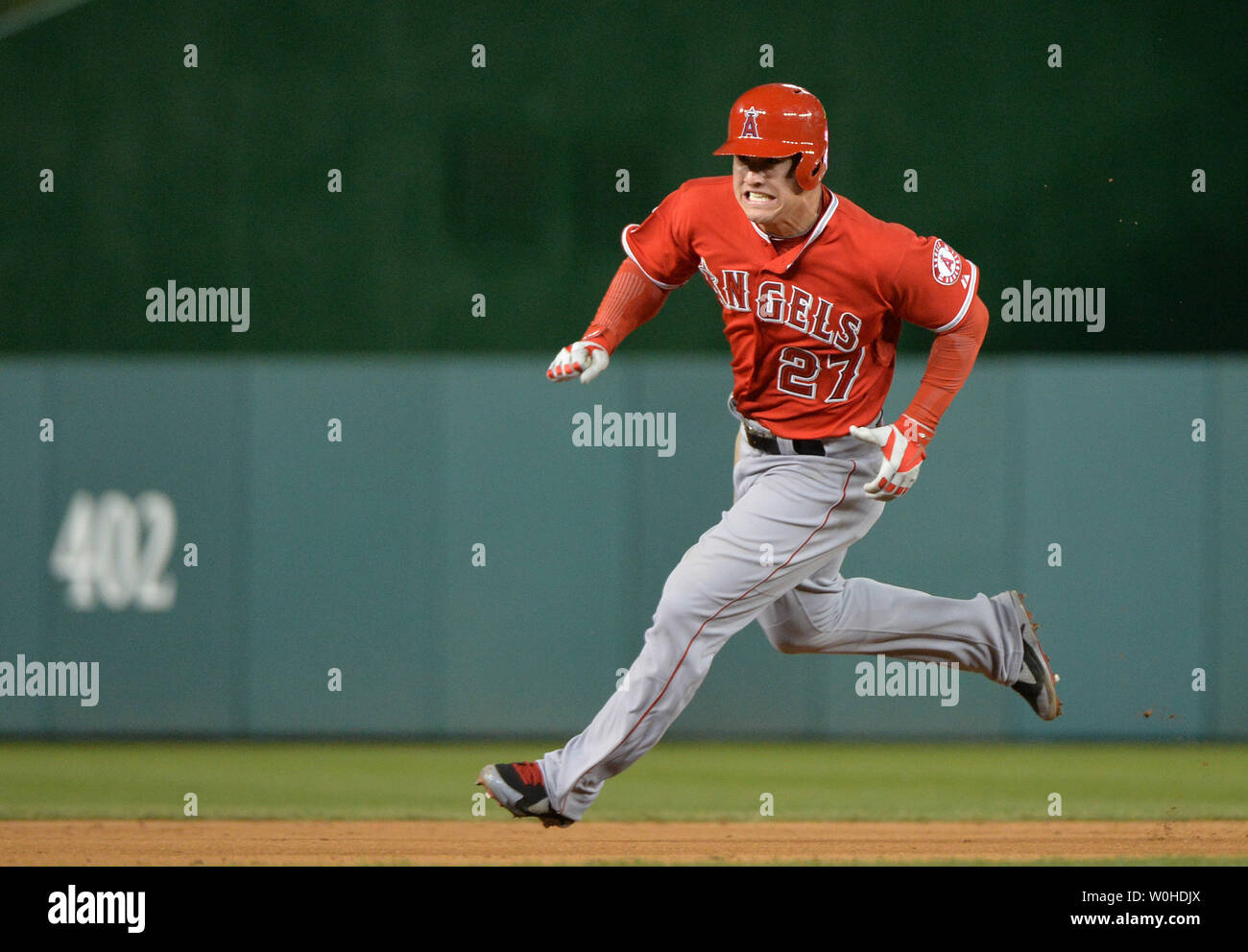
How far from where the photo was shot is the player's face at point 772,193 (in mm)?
3879

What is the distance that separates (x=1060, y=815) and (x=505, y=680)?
2859 mm

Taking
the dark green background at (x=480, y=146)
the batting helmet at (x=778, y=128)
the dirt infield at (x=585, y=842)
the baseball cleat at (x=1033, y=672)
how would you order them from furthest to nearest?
the dark green background at (x=480, y=146) < the dirt infield at (x=585, y=842) < the baseball cleat at (x=1033, y=672) < the batting helmet at (x=778, y=128)

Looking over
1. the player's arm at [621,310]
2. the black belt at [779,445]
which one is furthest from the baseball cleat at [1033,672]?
the player's arm at [621,310]

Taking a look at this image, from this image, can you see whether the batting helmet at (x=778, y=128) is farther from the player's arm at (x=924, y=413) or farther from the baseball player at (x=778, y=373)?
the player's arm at (x=924, y=413)

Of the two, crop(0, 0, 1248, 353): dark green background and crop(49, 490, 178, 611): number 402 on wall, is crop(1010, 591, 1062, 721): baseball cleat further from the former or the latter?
crop(49, 490, 178, 611): number 402 on wall

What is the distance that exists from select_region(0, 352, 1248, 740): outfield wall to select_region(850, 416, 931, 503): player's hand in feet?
11.6

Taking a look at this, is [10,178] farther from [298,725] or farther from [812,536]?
[812,536]

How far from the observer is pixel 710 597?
3.98 m

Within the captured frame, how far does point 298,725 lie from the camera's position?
751 centimetres

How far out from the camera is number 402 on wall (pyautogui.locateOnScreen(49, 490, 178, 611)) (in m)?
7.50

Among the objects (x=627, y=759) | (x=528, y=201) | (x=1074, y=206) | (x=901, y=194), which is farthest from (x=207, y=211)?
(x=627, y=759)

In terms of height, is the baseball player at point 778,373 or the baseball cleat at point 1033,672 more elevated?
the baseball player at point 778,373

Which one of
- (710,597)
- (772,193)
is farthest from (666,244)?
(710,597)

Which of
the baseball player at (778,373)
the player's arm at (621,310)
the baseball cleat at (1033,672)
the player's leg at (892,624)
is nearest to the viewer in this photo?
the baseball player at (778,373)
